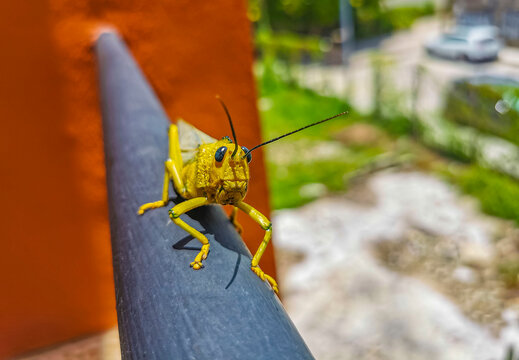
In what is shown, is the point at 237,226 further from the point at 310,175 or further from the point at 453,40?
the point at 453,40

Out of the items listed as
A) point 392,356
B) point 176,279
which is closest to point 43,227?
point 176,279

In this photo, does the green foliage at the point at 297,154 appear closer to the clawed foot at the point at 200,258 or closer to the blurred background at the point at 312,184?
the blurred background at the point at 312,184

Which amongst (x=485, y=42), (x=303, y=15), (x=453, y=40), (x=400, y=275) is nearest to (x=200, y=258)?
(x=400, y=275)

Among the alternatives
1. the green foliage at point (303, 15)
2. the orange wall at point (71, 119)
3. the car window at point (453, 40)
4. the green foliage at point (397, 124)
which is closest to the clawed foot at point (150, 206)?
the orange wall at point (71, 119)

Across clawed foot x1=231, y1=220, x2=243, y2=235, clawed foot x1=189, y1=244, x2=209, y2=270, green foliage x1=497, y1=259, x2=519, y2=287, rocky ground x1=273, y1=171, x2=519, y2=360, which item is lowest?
green foliage x1=497, y1=259, x2=519, y2=287

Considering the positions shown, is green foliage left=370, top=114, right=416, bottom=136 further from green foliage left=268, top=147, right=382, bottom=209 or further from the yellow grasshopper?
the yellow grasshopper

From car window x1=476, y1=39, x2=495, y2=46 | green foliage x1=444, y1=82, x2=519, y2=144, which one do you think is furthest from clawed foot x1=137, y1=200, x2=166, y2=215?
car window x1=476, y1=39, x2=495, y2=46
